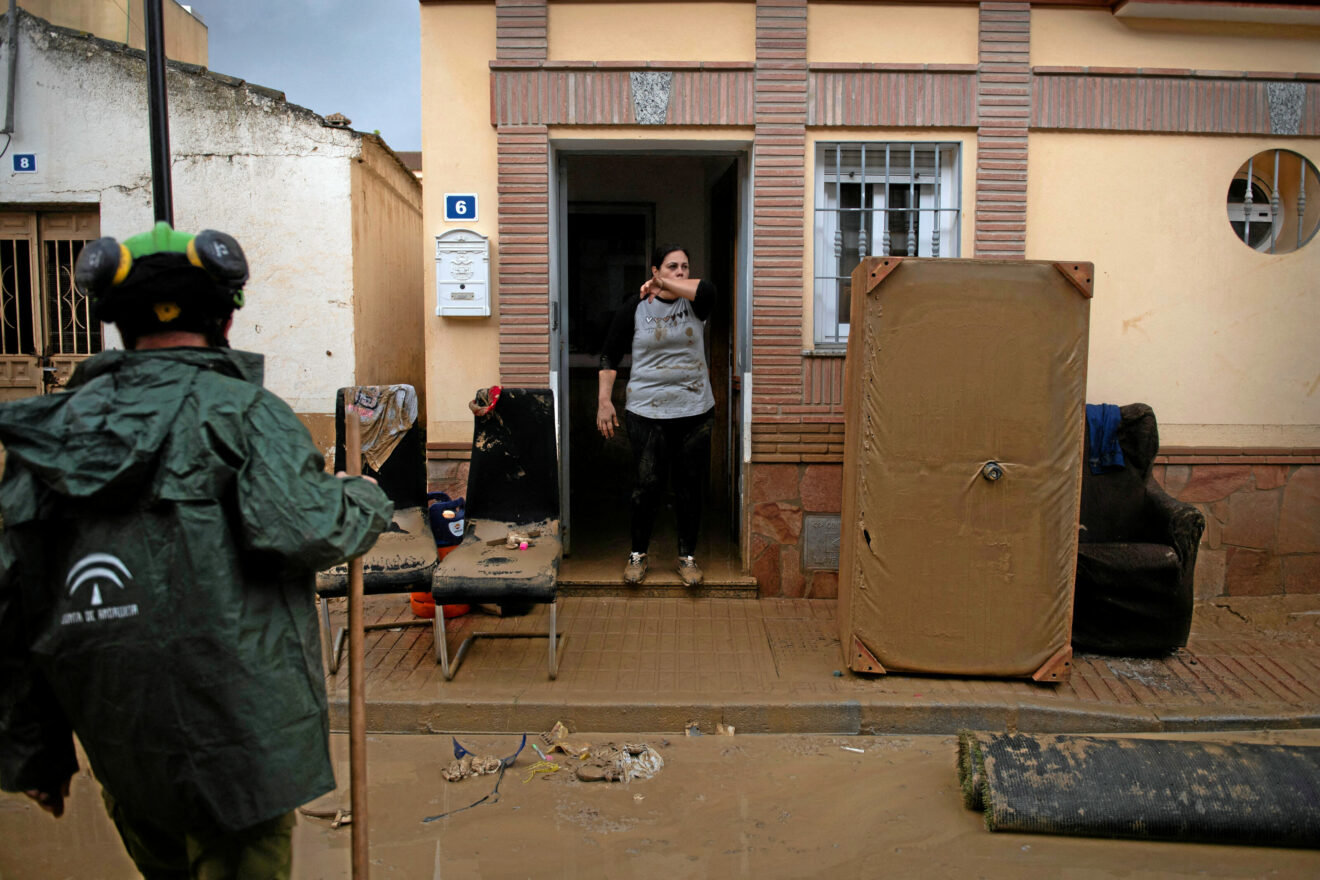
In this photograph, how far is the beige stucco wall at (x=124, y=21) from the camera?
8.43m

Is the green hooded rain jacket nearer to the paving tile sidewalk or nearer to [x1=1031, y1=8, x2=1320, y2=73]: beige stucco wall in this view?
the paving tile sidewalk

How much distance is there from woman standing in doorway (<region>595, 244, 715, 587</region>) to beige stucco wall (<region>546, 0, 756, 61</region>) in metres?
1.26

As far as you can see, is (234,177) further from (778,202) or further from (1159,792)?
(1159,792)

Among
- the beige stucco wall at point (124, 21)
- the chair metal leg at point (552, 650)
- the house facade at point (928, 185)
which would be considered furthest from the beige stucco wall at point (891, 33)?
the beige stucco wall at point (124, 21)

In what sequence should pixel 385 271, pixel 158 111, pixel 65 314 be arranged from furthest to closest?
pixel 385 271 < pixel 65 314 < pixel 158 111

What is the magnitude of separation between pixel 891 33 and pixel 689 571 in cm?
350

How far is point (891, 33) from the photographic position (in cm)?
562

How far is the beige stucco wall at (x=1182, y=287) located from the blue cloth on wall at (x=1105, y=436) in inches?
19.4

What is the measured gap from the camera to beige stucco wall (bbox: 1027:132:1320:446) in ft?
18.7

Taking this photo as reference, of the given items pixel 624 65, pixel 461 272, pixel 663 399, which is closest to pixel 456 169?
pixel 461 272

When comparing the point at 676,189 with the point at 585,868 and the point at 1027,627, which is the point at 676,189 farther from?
the point at 585,868

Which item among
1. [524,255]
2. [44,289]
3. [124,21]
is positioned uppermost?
[124,21]

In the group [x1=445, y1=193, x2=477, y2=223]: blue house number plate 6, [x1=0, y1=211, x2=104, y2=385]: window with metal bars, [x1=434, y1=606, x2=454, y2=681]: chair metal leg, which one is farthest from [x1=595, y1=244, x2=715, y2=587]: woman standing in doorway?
[x1=0, y1=211, x2=104, y2=385]: window with metal bars

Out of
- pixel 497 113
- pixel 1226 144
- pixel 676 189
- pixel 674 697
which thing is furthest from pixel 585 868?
pixel 676 189
